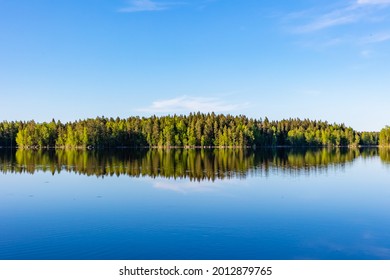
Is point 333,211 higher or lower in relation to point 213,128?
lower

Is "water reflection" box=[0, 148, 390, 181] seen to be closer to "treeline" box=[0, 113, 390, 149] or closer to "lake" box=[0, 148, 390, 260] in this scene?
"lake" box=[0, 148, 390, 260]

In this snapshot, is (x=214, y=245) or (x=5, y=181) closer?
(x=214, y=245)

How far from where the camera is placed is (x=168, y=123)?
18912 centimetres

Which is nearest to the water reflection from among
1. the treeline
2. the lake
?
the lake

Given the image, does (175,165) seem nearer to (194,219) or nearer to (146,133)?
(194,219)

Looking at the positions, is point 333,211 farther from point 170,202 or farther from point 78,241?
point 78,241

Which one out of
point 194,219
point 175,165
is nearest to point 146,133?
point 175,165

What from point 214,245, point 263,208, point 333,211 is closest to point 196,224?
point 214,245

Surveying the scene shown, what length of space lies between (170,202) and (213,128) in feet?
497

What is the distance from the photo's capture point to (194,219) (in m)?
27.2

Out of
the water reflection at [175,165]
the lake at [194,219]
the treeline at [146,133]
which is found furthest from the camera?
the treeline at [146,133]

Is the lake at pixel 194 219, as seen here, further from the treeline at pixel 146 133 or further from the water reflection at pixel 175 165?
the treeline at pixel 146 133

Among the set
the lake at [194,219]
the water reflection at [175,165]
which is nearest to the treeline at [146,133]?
the water reflection at [175,165]

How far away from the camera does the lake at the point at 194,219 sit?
20.1m
